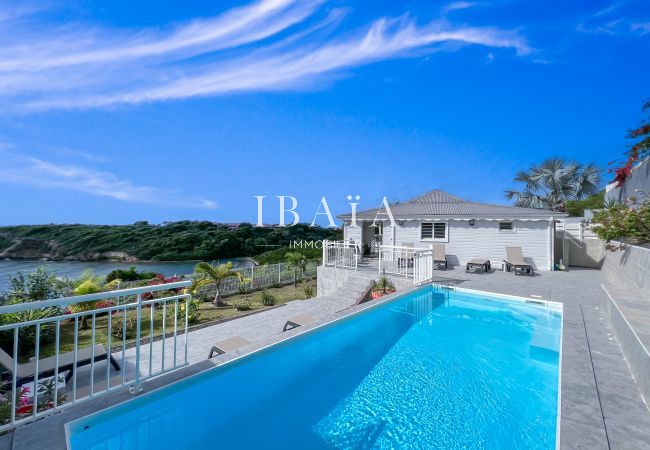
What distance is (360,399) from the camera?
13.2 ft

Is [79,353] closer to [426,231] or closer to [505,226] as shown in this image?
[426,231]

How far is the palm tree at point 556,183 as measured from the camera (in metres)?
24.5

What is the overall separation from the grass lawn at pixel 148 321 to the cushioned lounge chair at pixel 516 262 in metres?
9.43

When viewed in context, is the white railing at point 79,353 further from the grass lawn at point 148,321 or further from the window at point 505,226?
the window at point 505,226

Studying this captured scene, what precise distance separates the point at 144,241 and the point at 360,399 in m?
39.7

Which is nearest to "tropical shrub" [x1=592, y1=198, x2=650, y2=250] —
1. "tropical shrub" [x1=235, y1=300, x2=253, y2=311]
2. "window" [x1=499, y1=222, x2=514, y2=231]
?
"window" [x1=499, y1=222, x2=514, y2=231]

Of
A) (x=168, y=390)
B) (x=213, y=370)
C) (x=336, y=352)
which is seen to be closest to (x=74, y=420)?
(x=168, y=390)

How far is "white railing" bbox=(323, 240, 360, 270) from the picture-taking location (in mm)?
13133

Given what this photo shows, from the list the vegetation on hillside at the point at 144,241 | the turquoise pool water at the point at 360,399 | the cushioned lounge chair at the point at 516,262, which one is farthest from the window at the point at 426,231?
the vegetation on hillside at the point at 144,241

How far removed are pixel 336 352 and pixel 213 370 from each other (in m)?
2.24

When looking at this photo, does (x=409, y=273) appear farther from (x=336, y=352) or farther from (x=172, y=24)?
(x=172, y=24)

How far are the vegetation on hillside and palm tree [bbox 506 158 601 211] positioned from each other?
22.5 m

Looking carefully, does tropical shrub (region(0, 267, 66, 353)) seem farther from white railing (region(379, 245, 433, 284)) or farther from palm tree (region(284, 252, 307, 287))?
white railing (region(379, 245, 433, 284))

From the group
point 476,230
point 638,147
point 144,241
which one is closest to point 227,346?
point 476,230
